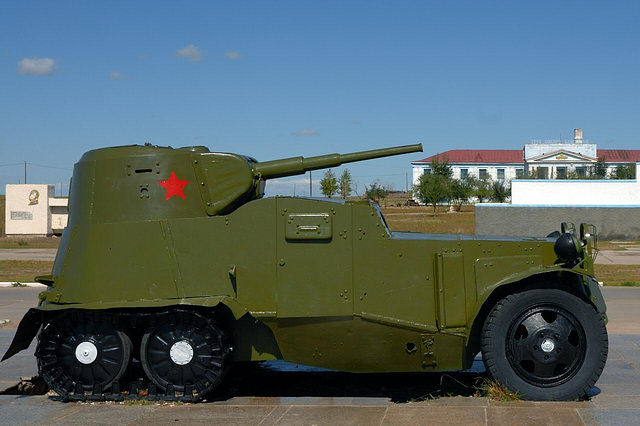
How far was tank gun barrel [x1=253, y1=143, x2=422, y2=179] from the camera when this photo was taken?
8227 mm

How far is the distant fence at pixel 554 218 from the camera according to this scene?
1548 inches

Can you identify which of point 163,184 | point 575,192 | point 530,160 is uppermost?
point 530,160

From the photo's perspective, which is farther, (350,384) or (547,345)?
(350,384)

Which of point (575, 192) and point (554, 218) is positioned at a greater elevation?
point (575, 192)

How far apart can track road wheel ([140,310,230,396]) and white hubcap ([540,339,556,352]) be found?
2.90 metres

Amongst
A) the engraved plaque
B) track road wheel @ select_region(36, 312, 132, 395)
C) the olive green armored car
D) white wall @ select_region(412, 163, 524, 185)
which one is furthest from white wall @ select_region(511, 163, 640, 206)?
white wall @ select_region(412, 163, 524, 185)

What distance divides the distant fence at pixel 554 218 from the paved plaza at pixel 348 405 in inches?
1201

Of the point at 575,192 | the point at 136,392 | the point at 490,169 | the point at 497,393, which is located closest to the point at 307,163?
the point at 136,392

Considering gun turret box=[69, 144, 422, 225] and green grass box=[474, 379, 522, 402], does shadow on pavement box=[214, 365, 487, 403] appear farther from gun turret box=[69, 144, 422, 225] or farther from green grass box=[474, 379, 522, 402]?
gun turret box=[69, 144, 422, 225]

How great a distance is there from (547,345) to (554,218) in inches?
1304

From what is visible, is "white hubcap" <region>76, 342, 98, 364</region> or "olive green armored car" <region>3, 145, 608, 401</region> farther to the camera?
"white hubcap" <region>76, 342, 98, 364</region>

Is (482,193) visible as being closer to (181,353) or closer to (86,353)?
(181,353)

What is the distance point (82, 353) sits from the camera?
307 inches

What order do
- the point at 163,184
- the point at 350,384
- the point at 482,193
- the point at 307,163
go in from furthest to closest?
the point at 482,193 < the point at 350,384 < the point at 307,163 < the point at 163,184
